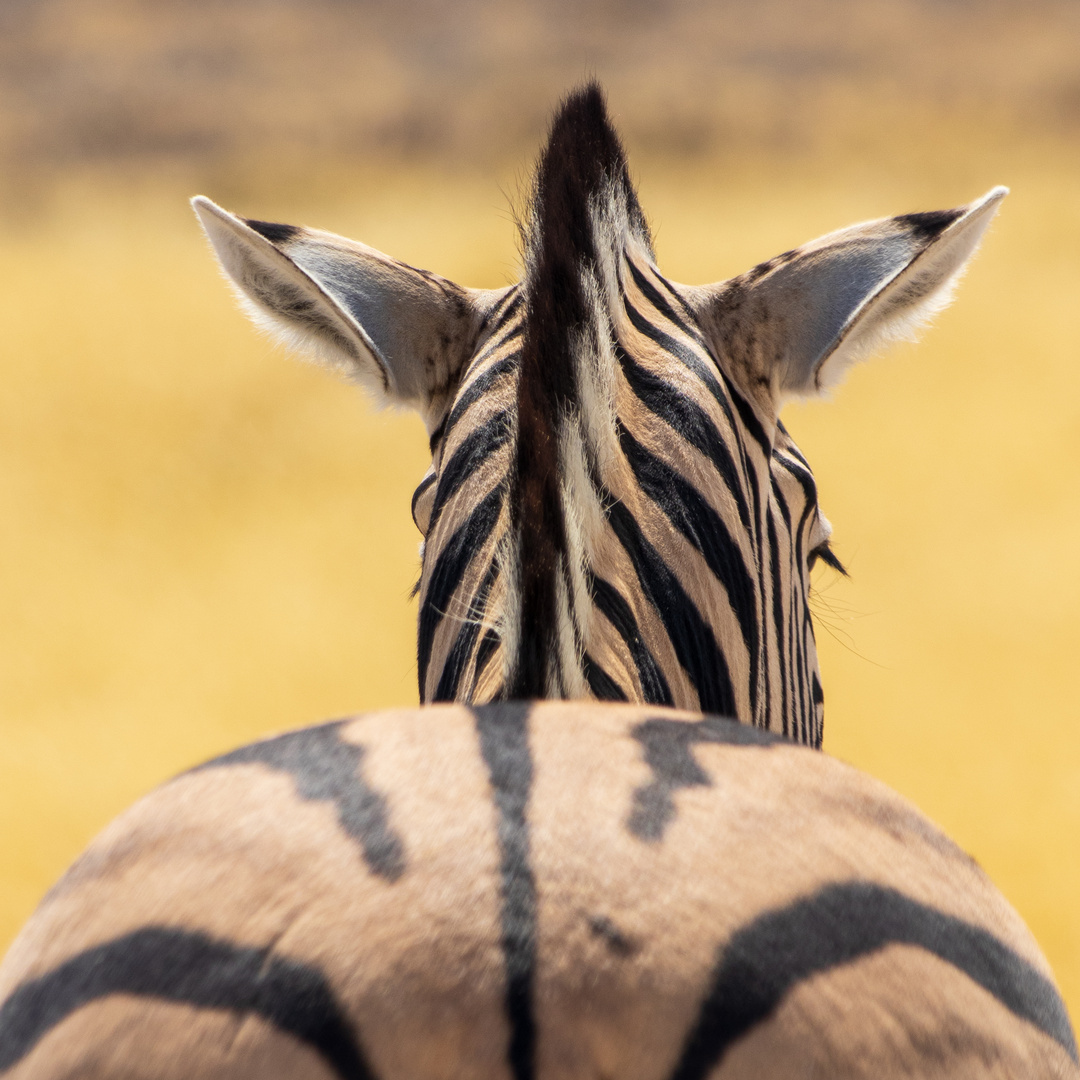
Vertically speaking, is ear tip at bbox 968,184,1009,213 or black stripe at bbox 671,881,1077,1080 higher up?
ear tip at bbox 968,184,1009,213

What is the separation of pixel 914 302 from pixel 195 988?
1243mm

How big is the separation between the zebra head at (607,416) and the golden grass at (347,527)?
3536mm

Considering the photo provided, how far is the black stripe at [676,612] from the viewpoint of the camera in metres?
1.11

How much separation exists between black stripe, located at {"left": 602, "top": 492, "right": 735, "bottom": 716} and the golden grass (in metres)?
3.92

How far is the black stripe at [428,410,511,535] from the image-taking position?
1.23m

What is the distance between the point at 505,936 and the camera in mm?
598

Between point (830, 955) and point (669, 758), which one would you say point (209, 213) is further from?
point (830, 955)

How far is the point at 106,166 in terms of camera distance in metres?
12.0

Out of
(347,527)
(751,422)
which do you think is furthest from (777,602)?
(347,527)

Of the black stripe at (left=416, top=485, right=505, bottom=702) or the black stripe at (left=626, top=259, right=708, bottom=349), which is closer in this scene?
the black stripe at (left=416, top=485, right=505, bottom=702)

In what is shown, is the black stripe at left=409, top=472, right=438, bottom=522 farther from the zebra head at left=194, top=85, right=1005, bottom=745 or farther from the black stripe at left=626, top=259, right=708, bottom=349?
the black stripe at left=626, top=259, right=708, bottom=349

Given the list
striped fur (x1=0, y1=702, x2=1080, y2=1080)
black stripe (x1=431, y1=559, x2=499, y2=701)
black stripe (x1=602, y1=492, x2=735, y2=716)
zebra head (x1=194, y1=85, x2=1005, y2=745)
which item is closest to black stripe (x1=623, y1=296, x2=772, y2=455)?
zebra head (x1=194, y1=85, x2=1005, y2=745)

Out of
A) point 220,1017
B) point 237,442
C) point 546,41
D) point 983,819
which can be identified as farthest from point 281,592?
point 546,41

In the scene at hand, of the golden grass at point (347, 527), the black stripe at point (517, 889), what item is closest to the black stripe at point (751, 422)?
the black stripe at point (517, 889)
